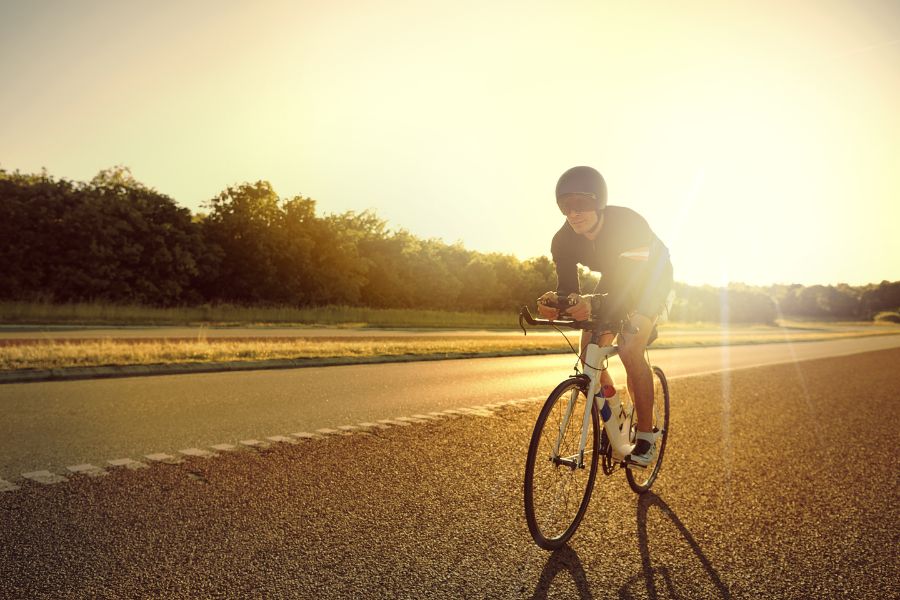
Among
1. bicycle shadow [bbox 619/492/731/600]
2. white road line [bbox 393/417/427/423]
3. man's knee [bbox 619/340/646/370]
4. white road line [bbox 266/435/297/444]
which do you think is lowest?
bicycle shadow [bbox 619/492/731/600]

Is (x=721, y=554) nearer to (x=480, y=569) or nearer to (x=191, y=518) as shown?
(x=480, y=569)

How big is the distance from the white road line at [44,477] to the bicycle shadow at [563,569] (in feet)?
11.7

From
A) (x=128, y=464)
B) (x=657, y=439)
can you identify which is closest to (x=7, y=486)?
(x=128, y=464)

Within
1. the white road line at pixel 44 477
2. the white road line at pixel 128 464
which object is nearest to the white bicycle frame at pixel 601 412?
the white road line at pixel 128 464

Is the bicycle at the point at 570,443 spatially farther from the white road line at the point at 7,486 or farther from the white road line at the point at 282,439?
the white road line at the point at 7,486

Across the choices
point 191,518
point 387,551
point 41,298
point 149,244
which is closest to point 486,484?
point 387,551

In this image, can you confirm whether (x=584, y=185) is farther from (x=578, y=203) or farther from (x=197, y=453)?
(x=197, y=453)

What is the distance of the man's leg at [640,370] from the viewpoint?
412 cm

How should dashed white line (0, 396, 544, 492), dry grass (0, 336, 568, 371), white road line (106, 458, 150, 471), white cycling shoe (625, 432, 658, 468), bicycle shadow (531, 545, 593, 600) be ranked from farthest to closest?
dry grass (0, 336, 568, 371), white road line (106, 458, 150, 471), dashed white line (0, 396, 544, 492), white cycling shoe (625, 432, 658, 468), bicycle shadow (531, 545, 593, 600)

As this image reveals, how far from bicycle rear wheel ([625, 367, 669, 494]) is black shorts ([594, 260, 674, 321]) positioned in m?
0.77

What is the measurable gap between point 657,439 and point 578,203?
2.00 meters

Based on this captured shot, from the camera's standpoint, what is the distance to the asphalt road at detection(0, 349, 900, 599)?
3.07 metres

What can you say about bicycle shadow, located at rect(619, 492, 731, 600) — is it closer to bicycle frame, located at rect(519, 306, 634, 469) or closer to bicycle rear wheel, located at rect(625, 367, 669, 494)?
bicycle rear wheel, located at rect(625, 367, 669, 494)

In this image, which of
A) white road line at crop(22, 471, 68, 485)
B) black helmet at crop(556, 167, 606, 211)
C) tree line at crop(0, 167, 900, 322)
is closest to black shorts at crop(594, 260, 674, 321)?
black helmet at crop(556, 167, 606, 211)
